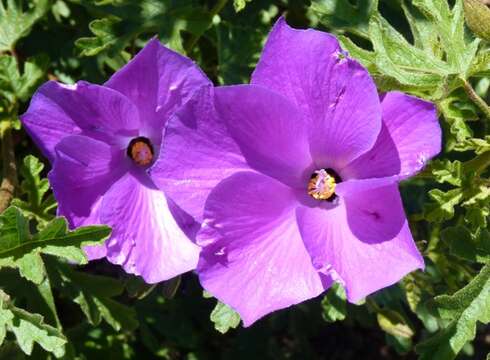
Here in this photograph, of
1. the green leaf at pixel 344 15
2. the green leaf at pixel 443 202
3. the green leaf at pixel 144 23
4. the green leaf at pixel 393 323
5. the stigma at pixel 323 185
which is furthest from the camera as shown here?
the green leaf at pixel 393 323

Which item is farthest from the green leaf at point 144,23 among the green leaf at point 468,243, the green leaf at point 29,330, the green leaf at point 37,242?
the green leaf at point 468,243

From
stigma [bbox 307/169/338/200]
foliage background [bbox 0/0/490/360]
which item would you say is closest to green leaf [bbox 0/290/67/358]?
foliage background [bbox 0/0/490/360]

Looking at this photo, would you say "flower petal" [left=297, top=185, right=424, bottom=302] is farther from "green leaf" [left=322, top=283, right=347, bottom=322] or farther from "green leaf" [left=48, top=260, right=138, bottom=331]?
"green leaf" [left=48, top=260, right=138, bottom=331]

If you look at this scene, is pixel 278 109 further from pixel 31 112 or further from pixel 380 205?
pixel 31 112

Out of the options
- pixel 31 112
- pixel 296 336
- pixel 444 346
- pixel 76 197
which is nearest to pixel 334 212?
pixel 444 346

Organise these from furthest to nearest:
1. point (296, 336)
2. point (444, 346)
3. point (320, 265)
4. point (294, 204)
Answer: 1. point (296, 336)
2. point (444, 346)
3. point (294, 204)
4. point (320, 265)

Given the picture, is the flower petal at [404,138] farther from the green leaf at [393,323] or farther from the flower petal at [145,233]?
the green leaf at [393,323]
